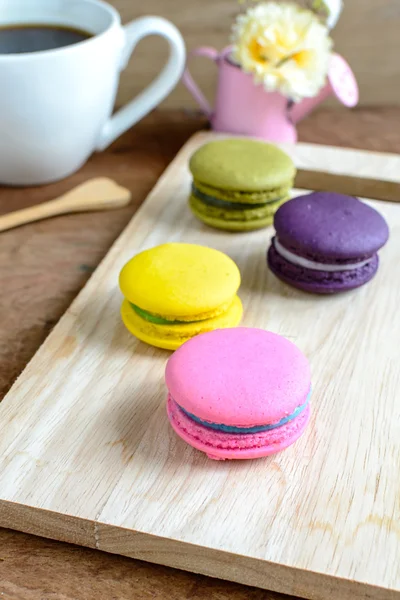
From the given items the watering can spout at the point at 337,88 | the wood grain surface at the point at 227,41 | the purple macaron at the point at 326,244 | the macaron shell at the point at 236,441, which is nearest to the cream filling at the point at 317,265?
the purple macaron at the point at 326,244

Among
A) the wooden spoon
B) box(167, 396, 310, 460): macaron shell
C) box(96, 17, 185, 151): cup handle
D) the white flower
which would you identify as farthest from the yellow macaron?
the white flower

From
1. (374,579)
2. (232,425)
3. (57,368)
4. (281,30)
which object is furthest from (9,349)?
(281,30)

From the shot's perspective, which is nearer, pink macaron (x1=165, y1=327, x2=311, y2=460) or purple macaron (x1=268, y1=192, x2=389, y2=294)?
pink macaron (x1=165, y1=327, x2=311, y2=460)

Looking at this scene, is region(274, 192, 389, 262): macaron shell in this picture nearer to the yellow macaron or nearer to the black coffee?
the yellow macaron

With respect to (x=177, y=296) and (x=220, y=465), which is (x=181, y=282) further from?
(x=220, y=465)

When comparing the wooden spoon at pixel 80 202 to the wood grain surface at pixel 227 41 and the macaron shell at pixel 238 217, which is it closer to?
the macaron shell at pixel 238 217

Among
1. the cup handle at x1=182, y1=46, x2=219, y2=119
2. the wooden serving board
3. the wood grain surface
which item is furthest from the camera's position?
the wood grain surface
